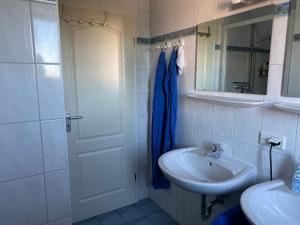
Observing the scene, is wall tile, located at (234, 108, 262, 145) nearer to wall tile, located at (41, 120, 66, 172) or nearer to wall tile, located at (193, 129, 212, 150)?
wall tile, located at (193, 129, 212, 150)

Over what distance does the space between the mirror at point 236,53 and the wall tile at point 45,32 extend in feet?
3.45

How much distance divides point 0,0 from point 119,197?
2026 millimetres

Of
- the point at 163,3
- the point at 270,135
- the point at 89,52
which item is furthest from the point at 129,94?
the point at 270,135

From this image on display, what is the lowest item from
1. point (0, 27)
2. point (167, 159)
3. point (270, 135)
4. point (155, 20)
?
point (167, 159)

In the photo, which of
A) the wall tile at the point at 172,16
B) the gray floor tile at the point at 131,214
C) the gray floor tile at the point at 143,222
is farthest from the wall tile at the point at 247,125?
the gray floor tile at the point at 131,214

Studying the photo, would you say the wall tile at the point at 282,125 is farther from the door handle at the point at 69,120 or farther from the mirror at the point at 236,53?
the door handle at the point at 69,120

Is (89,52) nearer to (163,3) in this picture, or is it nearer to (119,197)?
(163,3)

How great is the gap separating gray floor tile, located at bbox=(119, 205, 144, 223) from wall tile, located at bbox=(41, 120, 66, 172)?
1.34 m

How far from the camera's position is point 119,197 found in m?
2.42

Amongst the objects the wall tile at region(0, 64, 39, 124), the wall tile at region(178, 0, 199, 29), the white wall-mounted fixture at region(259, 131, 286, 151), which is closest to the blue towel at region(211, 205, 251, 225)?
the white wall-mounted fixture at region(259, 131, 286, 151)

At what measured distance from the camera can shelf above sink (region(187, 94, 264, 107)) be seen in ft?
4.30

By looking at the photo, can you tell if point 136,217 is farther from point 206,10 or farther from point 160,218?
point 206,10

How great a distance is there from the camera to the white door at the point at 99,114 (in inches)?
78.6

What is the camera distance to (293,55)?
46.4 inches
